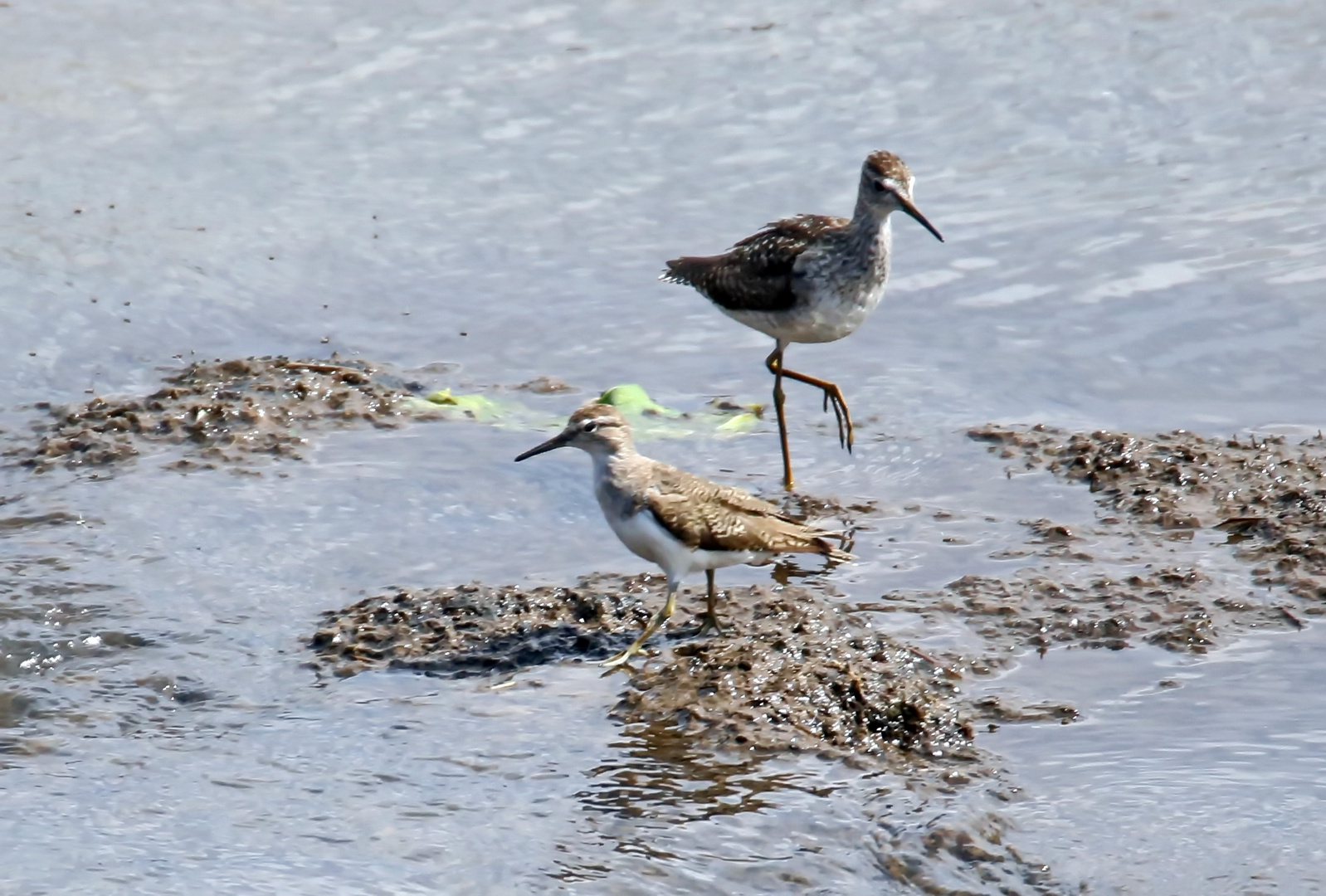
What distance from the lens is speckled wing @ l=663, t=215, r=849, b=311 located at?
28.3 feet

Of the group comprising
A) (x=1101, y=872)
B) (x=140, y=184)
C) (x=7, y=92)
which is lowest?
(x=1101, y=872)

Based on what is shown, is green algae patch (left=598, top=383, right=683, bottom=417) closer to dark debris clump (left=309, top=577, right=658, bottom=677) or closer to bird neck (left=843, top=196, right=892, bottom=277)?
bird neck (left=843, top=196, right=892, bottom=277)

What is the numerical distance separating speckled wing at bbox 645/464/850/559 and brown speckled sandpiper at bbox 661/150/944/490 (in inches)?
54.8

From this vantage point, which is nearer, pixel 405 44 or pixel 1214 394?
pixel 1214 394

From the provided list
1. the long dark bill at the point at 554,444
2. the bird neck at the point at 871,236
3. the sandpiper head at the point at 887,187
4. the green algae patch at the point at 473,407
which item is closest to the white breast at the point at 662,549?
the long dark bill at the point at 554,444

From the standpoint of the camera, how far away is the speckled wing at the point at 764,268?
28.3 feet

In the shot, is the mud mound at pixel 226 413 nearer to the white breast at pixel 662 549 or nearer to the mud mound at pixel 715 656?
the mud mound at pixel 715 656

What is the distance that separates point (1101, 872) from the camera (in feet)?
16.5

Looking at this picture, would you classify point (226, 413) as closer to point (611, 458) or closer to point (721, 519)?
point (611, 458)

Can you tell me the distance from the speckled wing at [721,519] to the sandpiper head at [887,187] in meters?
2.25

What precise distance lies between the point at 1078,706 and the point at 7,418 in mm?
5408

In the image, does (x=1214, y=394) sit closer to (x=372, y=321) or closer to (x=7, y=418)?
(x=372, y=321)

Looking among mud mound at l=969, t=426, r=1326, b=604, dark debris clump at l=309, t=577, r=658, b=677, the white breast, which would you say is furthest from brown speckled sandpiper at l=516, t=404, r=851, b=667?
mud mound at l=969, t=426, r=1326, b=604

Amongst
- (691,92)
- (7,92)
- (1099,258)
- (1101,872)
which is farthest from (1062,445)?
(7,92)
